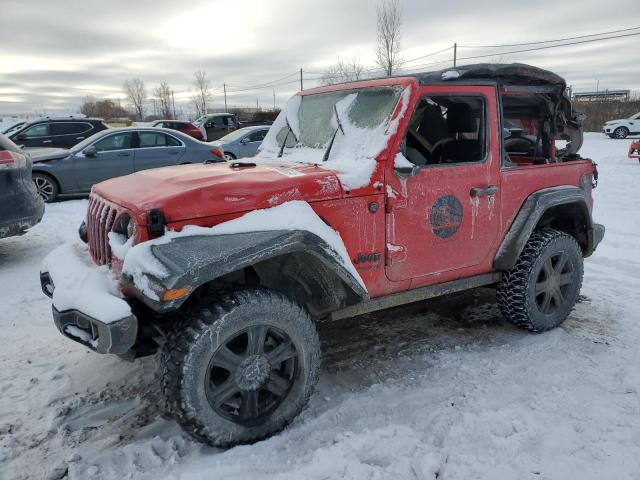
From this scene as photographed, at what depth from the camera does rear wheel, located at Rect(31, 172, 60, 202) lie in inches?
380

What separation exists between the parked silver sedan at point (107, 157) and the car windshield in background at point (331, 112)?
19.9 feet

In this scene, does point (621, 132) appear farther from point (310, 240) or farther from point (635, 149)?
point (310, 240)

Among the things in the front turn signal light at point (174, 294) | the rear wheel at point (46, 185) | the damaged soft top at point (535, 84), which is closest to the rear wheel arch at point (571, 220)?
the damaged soft top at point (535, 84)

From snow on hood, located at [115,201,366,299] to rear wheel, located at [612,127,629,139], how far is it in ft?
87.2

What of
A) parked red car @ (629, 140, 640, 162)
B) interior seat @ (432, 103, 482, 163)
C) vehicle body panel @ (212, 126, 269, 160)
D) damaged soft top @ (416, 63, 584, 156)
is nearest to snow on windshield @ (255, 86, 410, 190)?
damaged soft top @ (416, 63, 584, 156)

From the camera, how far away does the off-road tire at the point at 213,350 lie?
2508 millimetres

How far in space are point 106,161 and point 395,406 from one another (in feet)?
28.8

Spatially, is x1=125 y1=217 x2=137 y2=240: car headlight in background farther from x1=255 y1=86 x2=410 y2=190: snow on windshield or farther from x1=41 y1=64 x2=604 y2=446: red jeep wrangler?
x1=255 y1=86 x2=410 y2=190: snow on windshield

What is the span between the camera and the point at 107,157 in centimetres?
1019

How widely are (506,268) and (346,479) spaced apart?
6.82 feet

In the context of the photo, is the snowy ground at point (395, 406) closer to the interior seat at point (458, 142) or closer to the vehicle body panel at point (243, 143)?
the interior seat at point (458, 142)

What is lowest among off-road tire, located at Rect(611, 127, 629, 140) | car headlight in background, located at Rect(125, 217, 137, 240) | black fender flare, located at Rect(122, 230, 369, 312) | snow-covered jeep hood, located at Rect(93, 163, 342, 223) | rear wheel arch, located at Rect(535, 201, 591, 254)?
off-road tire, located at Rect(611, 127, 629, 140)

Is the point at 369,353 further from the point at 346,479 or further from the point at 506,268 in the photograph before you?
the point at 346,479

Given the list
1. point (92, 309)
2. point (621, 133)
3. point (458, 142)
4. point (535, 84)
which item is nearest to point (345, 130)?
point (458, 142)
